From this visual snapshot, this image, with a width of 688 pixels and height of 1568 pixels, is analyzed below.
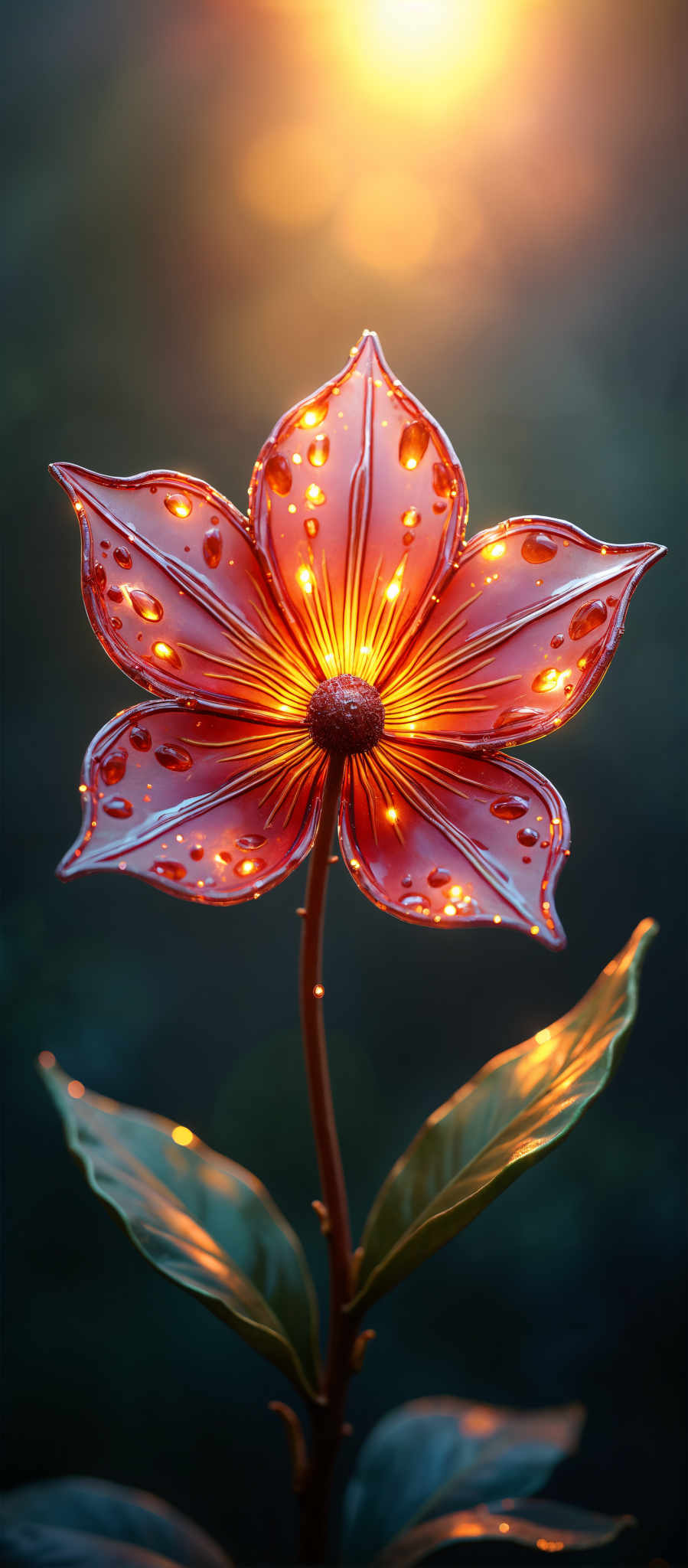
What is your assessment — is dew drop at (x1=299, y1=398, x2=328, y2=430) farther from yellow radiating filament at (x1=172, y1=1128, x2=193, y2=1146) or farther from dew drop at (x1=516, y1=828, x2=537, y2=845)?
yellow radiating filament at (x1=172, y1=1128, x2=193, y2=1146)

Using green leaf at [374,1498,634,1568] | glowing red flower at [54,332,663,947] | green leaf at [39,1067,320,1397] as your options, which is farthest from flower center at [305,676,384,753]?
green leaf at [374,1498,634,1568]

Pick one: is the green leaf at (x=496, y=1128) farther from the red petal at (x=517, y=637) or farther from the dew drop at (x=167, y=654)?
the dew drop at (x=167, y=654)

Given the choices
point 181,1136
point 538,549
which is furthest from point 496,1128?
point 538,549

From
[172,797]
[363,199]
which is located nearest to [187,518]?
[172,797]

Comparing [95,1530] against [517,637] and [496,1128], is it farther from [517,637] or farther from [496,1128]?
[517,637]

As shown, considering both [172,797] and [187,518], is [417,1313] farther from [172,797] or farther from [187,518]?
[187,518]

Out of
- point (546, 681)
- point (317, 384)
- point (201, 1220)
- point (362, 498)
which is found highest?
point (317, 384)
